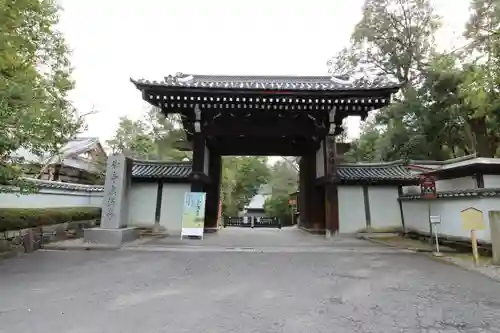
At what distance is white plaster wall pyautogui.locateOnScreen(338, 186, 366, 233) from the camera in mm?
11781

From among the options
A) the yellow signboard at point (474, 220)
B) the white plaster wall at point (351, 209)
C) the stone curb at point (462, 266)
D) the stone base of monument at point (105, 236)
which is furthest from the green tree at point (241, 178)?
the yellow signboard at point (474, 220)

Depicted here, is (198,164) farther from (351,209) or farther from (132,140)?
(132,140)

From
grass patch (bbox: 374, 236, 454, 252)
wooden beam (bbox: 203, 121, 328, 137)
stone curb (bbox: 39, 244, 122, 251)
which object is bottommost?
stone curb (bbox: 39, 244, 122, 251)

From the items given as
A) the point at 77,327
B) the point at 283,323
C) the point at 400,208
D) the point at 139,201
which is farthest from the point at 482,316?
the point at 139,201

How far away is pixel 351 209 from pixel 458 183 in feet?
18.2

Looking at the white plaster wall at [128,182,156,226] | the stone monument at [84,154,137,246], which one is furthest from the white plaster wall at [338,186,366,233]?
the stone monument at [84,154,137,246]

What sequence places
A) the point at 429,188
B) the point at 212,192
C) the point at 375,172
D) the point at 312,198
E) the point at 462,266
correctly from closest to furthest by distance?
the point at 462,266, the point at 429,188, the point at 375,172, the point at 212,192, the point at 312,198

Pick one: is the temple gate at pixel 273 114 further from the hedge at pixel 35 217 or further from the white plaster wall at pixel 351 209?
the hedge at pixel 35 217

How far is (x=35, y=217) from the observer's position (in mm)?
8703

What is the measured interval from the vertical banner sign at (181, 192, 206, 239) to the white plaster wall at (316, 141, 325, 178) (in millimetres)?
4546

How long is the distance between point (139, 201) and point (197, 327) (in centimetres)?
1013

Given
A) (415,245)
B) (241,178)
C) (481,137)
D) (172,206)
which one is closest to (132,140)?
(241,178)

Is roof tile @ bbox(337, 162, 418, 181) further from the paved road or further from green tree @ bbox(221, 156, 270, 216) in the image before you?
green tree @ bbox(221, 156, 270, 216)

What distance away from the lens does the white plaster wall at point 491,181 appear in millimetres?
11984
